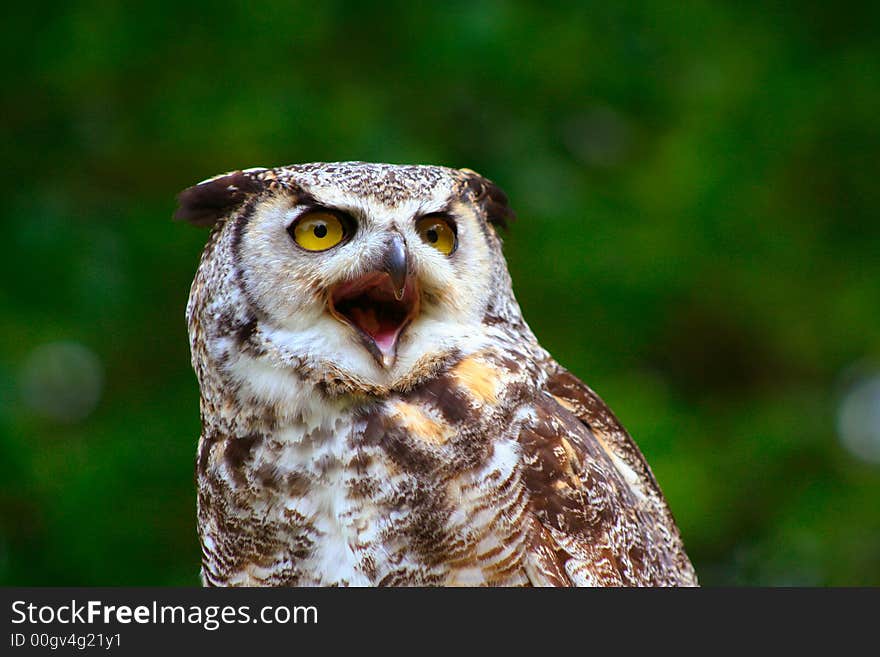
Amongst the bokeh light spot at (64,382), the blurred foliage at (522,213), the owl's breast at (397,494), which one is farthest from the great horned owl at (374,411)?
the bokeh light spot at (64,382)

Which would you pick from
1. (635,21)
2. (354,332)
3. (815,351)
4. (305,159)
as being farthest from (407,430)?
(815,351)

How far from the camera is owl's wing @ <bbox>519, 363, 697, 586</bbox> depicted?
1.83m

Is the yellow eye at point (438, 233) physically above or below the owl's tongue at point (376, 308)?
above

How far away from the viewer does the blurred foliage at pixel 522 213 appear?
4496 mm

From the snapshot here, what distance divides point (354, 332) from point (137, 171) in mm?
3503

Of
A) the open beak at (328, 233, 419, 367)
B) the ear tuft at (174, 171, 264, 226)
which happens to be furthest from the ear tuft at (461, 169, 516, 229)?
the ear tuft at (174, 171, 264, 226)

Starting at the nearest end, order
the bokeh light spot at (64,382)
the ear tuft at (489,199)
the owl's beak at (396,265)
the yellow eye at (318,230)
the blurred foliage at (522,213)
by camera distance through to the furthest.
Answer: the owl's beak at (396,265) → the yellow eye at (318,230) → the ear tuft at (489,199) → the blurred foliage at (522,213) → the bokeh light spot at (64,382)

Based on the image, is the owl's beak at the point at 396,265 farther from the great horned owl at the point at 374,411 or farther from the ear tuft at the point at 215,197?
the ear tuft at the point at 215,197

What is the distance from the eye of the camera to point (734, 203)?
504 cm

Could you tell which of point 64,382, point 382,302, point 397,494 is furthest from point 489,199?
point 64,382

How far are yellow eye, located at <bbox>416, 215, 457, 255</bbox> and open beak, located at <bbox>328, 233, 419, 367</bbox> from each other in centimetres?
10

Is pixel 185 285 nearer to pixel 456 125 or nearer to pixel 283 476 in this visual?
pixel 456 125

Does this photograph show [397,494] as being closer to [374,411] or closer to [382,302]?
[374,411]

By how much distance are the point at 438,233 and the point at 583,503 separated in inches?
20.9
